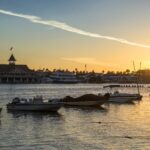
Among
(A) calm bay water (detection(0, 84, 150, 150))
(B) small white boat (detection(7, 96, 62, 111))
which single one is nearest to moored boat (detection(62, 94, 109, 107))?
(B) small white boat (detection(7, 96, 62, 111))

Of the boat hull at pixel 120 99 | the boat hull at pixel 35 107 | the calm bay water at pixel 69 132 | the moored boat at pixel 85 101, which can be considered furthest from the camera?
the boat hull at pixel 120 99

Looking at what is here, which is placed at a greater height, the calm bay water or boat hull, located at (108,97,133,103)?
boat hull, located at (108,97,133,103)

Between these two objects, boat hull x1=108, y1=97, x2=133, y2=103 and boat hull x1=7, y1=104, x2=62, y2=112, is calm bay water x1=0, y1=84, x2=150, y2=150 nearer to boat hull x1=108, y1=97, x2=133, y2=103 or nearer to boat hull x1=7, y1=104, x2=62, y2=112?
boat hull x1=7, y1=104, x2=62, y2=112

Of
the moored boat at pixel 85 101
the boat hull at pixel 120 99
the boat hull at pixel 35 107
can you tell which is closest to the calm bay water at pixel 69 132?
the boat hull at pixel 35 107

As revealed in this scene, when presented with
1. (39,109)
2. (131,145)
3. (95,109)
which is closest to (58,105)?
(39,109)

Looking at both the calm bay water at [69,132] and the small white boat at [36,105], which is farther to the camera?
the small white boat at [36,105]

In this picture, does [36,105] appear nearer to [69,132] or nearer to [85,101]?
[85,101]

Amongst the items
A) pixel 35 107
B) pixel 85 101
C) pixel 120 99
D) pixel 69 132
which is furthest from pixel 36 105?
pixel 120 99

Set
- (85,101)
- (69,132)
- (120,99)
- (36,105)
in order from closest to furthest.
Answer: (69,132) < (36,105) < (85,101) < (120,99)

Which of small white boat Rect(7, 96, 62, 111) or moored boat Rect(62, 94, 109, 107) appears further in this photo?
moored boat Rect(62, 94, 109, 107)

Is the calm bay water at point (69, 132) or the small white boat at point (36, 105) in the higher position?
the small white boat at point (36, 105)

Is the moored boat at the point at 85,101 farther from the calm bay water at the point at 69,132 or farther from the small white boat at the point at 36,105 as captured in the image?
the calm bay water at the point at 69,132

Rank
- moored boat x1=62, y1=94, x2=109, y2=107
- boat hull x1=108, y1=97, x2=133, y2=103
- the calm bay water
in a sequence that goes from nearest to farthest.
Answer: the calm bay water < moored boat x1=62, y1=94, x2=109, y2=107 < boat hull x1=108, y1=97, x2=133, y2=103

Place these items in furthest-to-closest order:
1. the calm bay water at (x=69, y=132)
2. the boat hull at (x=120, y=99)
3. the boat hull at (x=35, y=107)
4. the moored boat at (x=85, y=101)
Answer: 1. the boat hull at (x=120, y=99)
2. the moored boat at (x=85, y=101)
3. the boat hull at (x=35, y=107)
4. the calm bay water at (x=69, y=132)
